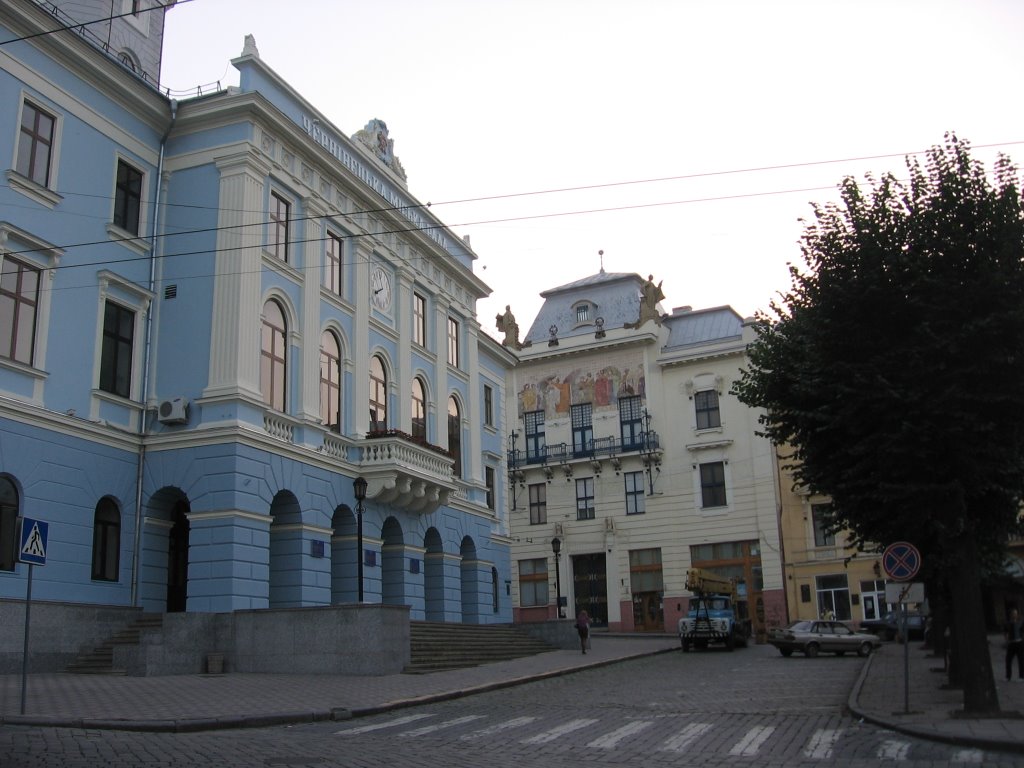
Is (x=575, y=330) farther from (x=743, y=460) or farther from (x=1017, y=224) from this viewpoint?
(x=1017, y=224)

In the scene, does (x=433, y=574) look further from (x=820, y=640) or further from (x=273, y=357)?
(x=820, y=640)

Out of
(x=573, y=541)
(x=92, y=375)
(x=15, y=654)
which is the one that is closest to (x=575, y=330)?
(x=573, y=541)

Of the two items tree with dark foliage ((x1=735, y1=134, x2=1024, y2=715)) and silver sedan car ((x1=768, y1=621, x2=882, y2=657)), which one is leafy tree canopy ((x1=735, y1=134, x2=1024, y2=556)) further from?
silver sedan car ((x1=768, y1=621, x2=882, y2=657))

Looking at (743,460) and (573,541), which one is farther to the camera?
(573,541)

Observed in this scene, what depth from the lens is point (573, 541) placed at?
5731 cm

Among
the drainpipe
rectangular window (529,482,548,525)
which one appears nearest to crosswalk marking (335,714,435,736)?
the drainpipe

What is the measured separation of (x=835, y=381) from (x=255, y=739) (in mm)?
10367

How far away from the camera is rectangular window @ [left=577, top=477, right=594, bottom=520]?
5731 centimetres

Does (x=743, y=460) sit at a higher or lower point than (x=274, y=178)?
lower

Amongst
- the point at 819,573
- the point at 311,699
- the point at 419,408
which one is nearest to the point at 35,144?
the point at 311,699

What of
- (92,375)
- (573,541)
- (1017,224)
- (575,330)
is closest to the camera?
(1017,224)

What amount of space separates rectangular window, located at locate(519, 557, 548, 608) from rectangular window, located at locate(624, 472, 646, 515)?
236 inches

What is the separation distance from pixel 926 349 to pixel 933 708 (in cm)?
559

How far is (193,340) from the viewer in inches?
1057
